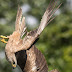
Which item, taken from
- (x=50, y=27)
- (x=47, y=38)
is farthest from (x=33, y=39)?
(x=50, y=27)

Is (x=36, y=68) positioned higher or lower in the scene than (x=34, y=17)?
lower

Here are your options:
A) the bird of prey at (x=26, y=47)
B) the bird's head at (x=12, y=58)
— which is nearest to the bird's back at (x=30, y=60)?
the bird of prey at (x=26, y=47)

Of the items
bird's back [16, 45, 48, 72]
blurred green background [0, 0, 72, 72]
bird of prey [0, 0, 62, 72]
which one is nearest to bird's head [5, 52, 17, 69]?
bird of prey [0, 0, 62, 72]

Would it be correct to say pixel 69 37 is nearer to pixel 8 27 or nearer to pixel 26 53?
pixel 8 27

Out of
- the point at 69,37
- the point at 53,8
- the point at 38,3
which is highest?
the point at 38,3

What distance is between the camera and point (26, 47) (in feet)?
12.7

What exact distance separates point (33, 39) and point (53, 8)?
0.59 metres

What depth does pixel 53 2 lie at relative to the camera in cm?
398

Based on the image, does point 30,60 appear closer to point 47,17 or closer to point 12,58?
point 12,58

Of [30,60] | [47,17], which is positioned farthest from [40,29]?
[30,60]

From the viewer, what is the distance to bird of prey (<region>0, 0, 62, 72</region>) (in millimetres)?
3839

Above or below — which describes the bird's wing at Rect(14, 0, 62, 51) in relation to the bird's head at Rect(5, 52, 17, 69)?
above

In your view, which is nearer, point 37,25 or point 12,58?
point 12,58

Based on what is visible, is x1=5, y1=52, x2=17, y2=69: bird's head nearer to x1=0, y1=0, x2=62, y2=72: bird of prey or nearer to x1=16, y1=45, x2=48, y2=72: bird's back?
x1=0, y1=0, x2=62, y2=72: bird of prey
